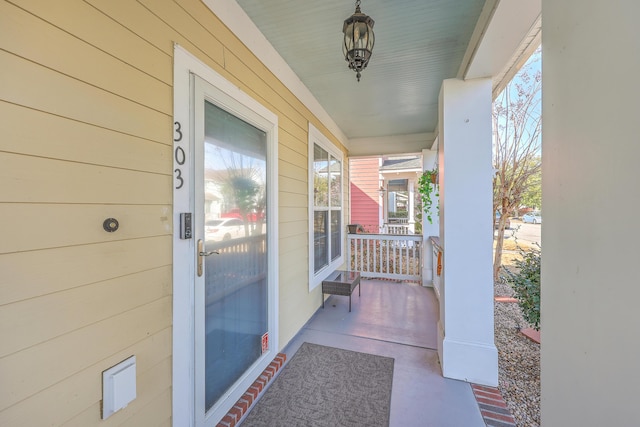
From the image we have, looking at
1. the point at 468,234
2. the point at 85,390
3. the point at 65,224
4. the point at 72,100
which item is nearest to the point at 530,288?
the point at 468,234

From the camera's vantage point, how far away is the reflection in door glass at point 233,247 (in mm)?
1572

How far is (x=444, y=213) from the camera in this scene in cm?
218

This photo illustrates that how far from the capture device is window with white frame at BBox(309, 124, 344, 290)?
3.24m

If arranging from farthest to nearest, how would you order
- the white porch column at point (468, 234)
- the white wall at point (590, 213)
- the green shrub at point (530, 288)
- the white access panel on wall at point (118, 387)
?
the green shrub at point (530, 288), the white porch column at point (468, 234), the white access panel on wall at point (118, 387), the white wall at point (590, 213)

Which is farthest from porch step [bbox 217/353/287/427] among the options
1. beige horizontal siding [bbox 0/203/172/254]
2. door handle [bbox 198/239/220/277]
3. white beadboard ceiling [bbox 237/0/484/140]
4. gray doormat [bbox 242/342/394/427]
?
white beadboard ceiling [bbox 237/0/484/140]

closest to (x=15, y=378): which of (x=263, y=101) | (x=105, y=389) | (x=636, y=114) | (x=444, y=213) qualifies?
(x=105, y=389)

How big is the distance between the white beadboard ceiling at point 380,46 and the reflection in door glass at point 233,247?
32.9 inches

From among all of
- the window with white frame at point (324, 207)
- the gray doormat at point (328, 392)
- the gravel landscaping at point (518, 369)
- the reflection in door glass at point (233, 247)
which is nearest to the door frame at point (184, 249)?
the reflection in door glass at point (233, 247)

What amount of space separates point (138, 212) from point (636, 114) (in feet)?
5.35

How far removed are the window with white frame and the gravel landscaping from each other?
2036 mm

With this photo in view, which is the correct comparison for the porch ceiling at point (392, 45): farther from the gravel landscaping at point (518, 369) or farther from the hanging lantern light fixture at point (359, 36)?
the gravel landscaping at point (518, 369)

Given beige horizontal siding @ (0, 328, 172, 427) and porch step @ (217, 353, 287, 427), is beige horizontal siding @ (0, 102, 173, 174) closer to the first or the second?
beige horizontal siding @ (0, 328, 172, 427)

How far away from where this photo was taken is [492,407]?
1.80 metres

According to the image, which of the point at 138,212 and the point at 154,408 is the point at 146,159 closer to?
the point at 138,212
